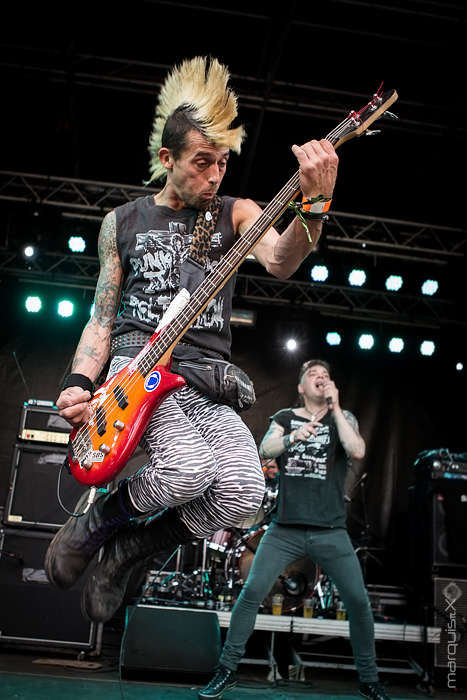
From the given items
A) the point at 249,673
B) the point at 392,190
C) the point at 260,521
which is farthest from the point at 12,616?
the point at 392,190

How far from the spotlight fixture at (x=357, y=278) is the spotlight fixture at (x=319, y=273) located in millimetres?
366

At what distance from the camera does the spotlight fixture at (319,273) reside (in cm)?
824

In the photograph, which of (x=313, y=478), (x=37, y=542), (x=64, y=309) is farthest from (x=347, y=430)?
(x=64, y=309)

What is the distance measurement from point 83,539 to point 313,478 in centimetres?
274

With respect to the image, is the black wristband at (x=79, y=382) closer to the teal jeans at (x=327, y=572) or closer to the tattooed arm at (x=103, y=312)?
the tattooed arm at (x=103, y=312)

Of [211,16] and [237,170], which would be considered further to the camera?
[237,170]

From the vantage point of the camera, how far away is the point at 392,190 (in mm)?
8305

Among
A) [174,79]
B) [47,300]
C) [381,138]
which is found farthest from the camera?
[47,300]

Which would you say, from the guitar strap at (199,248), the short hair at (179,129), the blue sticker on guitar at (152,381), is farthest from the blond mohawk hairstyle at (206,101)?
the blue sticker on guitar at (152,381)

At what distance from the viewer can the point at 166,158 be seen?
2.61 meters

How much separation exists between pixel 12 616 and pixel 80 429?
392cm

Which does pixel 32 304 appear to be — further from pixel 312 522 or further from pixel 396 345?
pixel 312 522

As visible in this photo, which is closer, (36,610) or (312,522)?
(312,522)

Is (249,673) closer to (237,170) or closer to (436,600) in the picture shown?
(436,600)
